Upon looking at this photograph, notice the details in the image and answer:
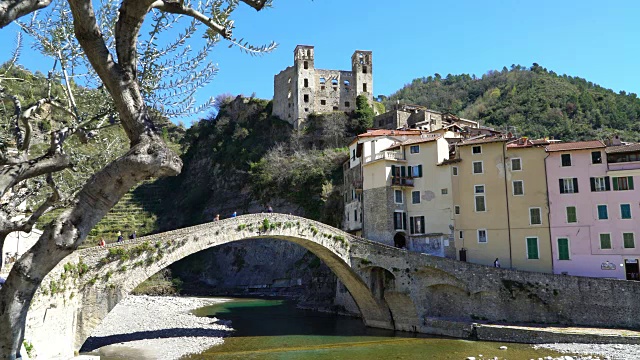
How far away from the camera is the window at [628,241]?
26922mm

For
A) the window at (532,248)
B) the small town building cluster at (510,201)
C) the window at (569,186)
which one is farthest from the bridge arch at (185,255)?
the window at (569,186)

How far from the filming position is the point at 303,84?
200 feet

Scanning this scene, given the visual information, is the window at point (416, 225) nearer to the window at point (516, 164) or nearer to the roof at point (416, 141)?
the roof at point (416, 141)

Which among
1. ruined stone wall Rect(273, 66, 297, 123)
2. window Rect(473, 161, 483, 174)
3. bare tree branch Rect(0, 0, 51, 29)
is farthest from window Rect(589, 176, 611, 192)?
ruined stone wall Rect(273, 66, 297, 123)

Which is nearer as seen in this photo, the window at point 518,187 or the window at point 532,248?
the window at point 532,248

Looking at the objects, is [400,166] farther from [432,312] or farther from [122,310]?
[122,310]

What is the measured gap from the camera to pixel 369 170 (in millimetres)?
34031

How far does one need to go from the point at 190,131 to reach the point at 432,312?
202 ft

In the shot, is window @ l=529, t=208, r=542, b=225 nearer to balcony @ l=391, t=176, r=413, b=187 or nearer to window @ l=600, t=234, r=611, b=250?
window @ l=600, t=234, r=611, b=250

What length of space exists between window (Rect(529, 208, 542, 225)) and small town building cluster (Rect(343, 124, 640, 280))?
5 centimetres

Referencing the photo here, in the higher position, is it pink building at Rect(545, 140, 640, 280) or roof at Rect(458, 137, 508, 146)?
roof at Rect(458, 137, 508, 146)

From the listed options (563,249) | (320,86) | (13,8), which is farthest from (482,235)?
(320,86)

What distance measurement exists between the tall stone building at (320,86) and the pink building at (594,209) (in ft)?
112

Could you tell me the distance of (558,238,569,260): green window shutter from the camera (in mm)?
28188
